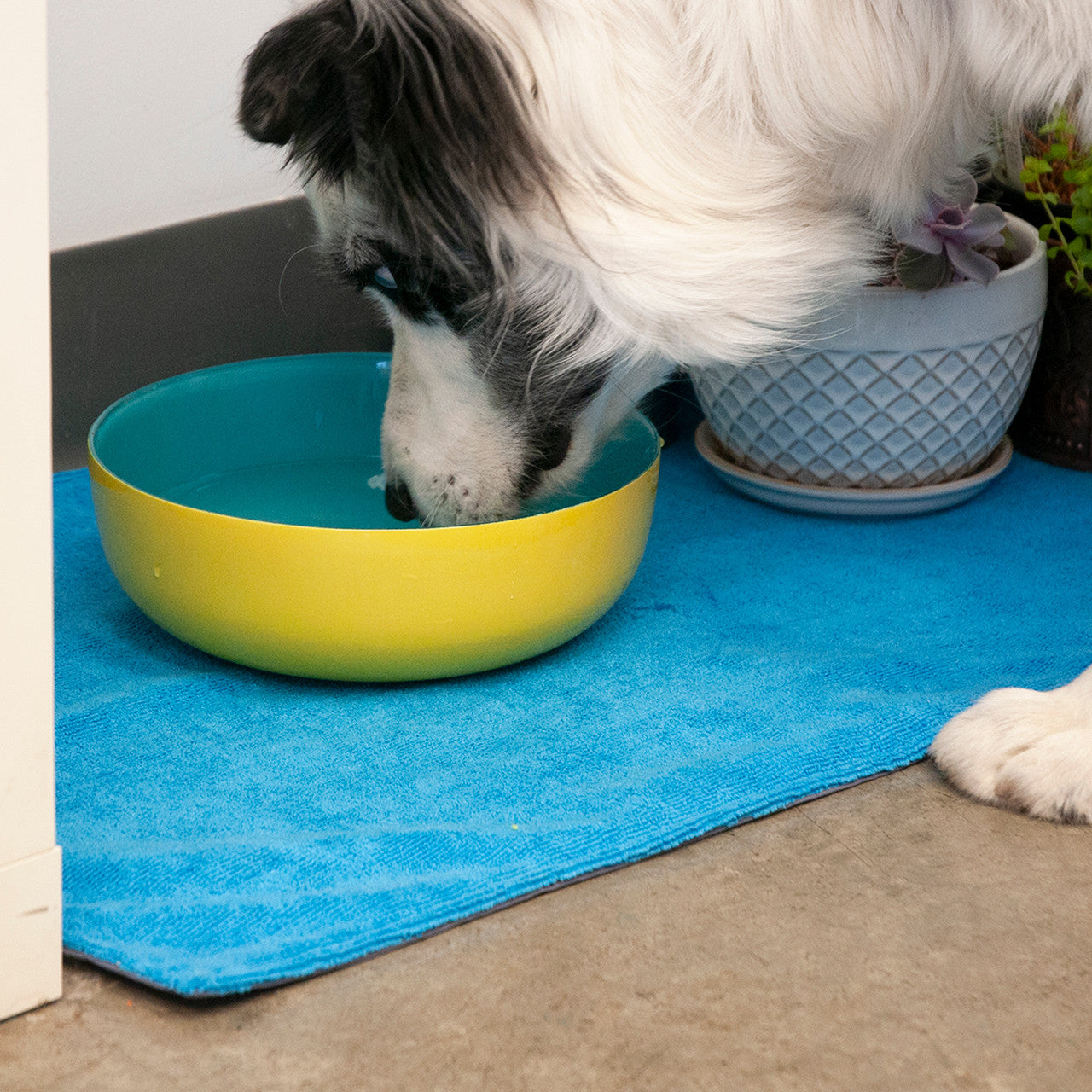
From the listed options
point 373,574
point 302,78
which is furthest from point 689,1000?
point 302,78

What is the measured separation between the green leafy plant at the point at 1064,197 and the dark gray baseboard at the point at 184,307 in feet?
3.11

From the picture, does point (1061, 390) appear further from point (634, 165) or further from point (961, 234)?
point (634, 165)

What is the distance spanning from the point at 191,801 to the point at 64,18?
119 cm

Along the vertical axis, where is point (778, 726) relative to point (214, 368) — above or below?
below

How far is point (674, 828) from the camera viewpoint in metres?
1.16

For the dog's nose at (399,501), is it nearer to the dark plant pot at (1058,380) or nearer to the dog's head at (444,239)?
the dog's head at (444,239)

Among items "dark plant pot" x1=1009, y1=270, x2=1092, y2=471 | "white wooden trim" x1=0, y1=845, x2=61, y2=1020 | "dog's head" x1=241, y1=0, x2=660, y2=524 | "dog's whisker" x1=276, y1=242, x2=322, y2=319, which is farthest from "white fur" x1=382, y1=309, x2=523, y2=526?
"dark plant pot" x1=1009, y1=270, x2=1092, y2=471

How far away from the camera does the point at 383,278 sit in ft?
4.20

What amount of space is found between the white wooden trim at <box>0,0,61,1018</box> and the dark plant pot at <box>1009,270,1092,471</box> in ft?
4.88

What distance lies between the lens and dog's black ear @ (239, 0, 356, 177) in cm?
108

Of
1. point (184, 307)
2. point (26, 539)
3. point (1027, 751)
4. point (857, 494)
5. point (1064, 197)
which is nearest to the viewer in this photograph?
point (26, 539)

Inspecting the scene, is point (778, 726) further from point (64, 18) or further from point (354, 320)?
point (64, 18)

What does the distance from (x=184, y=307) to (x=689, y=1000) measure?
1429 mm

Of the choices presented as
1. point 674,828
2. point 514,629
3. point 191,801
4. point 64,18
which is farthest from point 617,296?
point 64,18
